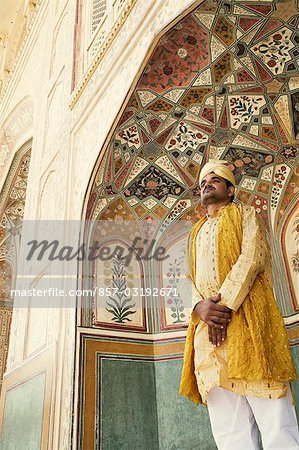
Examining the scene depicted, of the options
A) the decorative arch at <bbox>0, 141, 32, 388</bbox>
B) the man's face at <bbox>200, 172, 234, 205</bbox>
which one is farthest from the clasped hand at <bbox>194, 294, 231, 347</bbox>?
the decorative arch at <bbox>0, 141, 32, 388</bbox>

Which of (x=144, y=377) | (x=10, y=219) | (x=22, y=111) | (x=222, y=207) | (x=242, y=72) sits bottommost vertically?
(x=144, y=377)

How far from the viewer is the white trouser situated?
65.1 inches

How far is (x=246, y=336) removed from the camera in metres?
1.81

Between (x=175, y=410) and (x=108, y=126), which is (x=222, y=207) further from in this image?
(x=175, y=410)

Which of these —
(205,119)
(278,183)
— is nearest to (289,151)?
(278,183)

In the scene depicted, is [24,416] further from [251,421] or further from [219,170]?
[219,170]

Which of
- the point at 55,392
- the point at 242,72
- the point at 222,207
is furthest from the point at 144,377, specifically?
the point at 242,72

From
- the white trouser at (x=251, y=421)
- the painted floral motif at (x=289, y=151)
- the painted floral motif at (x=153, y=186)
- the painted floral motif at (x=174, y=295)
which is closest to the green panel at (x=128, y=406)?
the painted floral motif at (x=174, y=295)

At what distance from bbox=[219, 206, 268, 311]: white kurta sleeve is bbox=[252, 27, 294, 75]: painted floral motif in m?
1.43

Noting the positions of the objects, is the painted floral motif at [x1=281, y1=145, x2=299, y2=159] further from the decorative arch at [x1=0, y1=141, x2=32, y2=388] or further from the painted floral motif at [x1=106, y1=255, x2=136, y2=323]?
the decorative arch at [x1=0, y1=141, x2=32, y2=388]

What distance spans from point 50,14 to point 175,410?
537 centimetres

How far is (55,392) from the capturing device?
3303 mm

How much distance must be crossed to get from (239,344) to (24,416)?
262 cm

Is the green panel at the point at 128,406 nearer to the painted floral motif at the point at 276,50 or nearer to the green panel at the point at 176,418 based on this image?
the green panel at the point at 176,418
